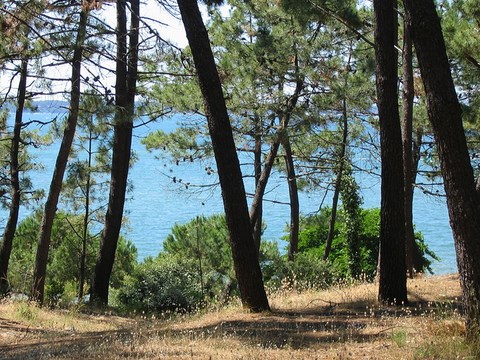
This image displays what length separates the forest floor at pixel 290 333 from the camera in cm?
582

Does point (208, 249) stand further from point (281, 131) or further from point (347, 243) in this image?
point (281, 131)

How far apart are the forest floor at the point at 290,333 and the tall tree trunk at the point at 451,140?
2.24 feet

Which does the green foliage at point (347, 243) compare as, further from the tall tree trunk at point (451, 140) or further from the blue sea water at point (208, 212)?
the tall tree trunk at point (451, 140)

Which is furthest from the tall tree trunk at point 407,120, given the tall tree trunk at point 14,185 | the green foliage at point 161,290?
the tall tree trunk at point 14,185

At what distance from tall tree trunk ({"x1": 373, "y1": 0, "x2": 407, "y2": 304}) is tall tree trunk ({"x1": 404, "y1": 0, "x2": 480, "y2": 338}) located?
284 centimetres

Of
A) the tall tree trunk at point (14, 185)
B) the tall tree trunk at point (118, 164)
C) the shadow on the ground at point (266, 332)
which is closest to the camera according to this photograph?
the shadow on the ground at point (266, 332)

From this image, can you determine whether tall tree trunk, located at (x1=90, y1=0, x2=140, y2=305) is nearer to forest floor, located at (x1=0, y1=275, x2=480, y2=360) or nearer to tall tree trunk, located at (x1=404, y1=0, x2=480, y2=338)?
forest floor, located at (x1=0, y1=275, x2=480, y2=360)

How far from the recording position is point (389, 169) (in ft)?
28.4

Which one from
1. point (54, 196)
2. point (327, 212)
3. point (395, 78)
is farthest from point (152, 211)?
point (395, 78)

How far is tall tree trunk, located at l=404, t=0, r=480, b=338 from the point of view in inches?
225

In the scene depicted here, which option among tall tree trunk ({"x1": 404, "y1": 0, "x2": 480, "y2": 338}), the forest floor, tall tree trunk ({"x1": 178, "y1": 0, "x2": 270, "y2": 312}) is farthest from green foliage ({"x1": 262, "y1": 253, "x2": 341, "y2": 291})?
tall tree trunk ({"x1": 404, "y1": 0, "x2": 480, "y2": 338})

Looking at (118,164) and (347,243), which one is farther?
(347,243)

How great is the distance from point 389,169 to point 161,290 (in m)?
8.23

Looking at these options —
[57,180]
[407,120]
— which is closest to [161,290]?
[57,180]
